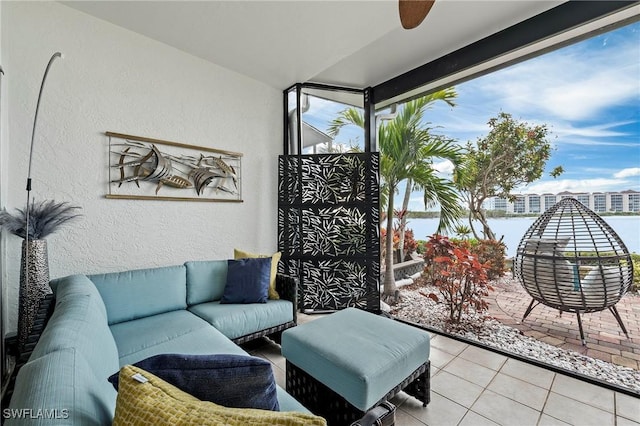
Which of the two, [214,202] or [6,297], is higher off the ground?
[214,202]

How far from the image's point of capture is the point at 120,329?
6.24 feet

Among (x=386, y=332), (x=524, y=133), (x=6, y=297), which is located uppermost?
(x=524, y=133)

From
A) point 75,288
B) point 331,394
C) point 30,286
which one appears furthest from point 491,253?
point 30,286

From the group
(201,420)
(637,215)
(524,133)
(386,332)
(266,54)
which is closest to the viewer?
(201,420)

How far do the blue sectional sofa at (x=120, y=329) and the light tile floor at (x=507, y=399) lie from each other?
0.59 meters

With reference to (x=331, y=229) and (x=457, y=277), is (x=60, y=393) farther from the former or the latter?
(x=457, y=277)

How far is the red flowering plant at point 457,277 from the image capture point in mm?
2779

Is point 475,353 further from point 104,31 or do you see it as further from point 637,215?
point 104,31

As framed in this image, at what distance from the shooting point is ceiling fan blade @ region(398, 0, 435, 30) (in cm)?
136

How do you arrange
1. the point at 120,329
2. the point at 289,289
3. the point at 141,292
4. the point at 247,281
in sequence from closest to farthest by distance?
the point at 120,329 < the point at 141,292 < the point at 247,281 < the point at 289,289

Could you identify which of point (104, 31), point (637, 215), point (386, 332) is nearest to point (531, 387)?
point (386, 332)

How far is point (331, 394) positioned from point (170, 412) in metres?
1.17

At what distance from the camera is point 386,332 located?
1776mm

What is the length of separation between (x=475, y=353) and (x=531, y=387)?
0.49m
